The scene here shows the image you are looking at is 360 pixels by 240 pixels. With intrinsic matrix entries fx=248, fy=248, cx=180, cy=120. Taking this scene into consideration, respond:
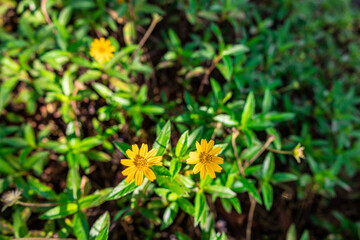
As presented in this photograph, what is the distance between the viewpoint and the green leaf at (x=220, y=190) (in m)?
1.33

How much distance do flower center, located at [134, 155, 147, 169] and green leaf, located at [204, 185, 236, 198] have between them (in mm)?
443

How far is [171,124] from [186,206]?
700mm

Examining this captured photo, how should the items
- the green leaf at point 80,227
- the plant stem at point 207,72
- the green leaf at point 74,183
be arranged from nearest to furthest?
the green leaf at point 80,227, the green leaf at point 74,183, the plant stem at point 207,72

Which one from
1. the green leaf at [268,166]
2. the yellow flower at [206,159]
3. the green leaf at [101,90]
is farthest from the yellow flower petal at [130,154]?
the green leaf at [268,166]

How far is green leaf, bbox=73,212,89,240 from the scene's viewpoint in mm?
1233

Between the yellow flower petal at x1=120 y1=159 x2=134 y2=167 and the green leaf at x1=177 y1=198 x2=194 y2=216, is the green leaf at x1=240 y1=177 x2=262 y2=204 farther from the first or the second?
the yellow flower petal at x1=120 y1=159 x2=134 y2=167

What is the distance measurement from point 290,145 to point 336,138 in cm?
76

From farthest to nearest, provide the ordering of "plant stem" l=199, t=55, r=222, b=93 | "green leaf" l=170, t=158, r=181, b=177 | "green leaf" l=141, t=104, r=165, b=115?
1. "plant stem" l=199, t=55, r=222, b=93
2. "green leaf" l=141, t=104, r=165, b=115
3. "green leaf" l=170, t=158, r=181, b=177

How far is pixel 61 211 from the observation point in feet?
4.22

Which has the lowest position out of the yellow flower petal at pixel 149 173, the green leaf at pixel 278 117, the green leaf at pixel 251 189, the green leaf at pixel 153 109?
A: the green leaf at pixel 251 189

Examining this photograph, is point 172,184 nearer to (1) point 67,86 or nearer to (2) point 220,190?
(2) point 220,190

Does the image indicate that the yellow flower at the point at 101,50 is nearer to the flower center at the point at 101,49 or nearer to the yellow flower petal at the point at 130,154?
the flower center at the point at 101,49

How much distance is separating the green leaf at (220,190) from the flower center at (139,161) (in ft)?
1.45

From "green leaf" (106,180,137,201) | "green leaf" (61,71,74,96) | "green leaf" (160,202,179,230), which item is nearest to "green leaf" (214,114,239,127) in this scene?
"green leaf" (160,202,179,230)
